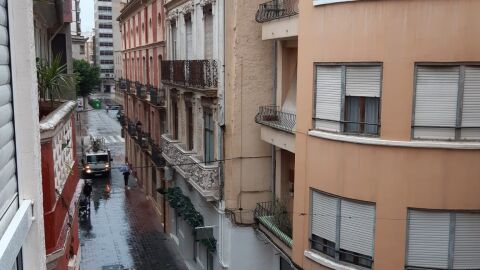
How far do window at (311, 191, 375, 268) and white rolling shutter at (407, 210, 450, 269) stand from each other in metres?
0.77

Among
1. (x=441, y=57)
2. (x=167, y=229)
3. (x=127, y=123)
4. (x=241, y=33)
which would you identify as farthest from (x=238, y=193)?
(x=127, y=123)

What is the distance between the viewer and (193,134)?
21359 millimetres

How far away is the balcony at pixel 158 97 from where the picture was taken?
2730cm

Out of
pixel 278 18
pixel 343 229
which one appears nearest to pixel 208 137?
pixel 278 18

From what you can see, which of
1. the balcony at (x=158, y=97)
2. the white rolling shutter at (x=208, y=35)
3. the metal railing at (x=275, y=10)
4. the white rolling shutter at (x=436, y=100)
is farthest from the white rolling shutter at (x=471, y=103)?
the balcony at (x=158, y=97)

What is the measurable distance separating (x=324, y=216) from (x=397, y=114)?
285 cm

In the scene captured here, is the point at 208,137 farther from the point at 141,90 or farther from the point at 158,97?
the point at 141,90

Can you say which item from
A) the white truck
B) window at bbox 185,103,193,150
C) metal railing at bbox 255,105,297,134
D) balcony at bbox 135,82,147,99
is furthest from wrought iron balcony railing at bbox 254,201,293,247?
the white truck

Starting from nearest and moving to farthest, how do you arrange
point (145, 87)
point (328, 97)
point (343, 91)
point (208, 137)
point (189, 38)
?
point (343, 91)
point (328, 97)
point (208, 137)
point (189, 38)
point (145, 87)

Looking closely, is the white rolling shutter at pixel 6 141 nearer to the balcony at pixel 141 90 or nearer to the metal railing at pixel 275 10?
the metal railing at pixel 275 10

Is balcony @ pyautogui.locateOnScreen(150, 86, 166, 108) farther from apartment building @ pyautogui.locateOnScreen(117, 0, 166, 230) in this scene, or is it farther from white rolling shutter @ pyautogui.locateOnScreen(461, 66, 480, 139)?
white rolling shutter @ pyautogui.locateOnScreen(461, 66, 480, 139)

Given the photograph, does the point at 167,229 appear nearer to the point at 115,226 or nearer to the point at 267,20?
the point at 115,226

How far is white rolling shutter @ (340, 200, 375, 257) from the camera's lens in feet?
34.7

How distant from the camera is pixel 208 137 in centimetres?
1923
